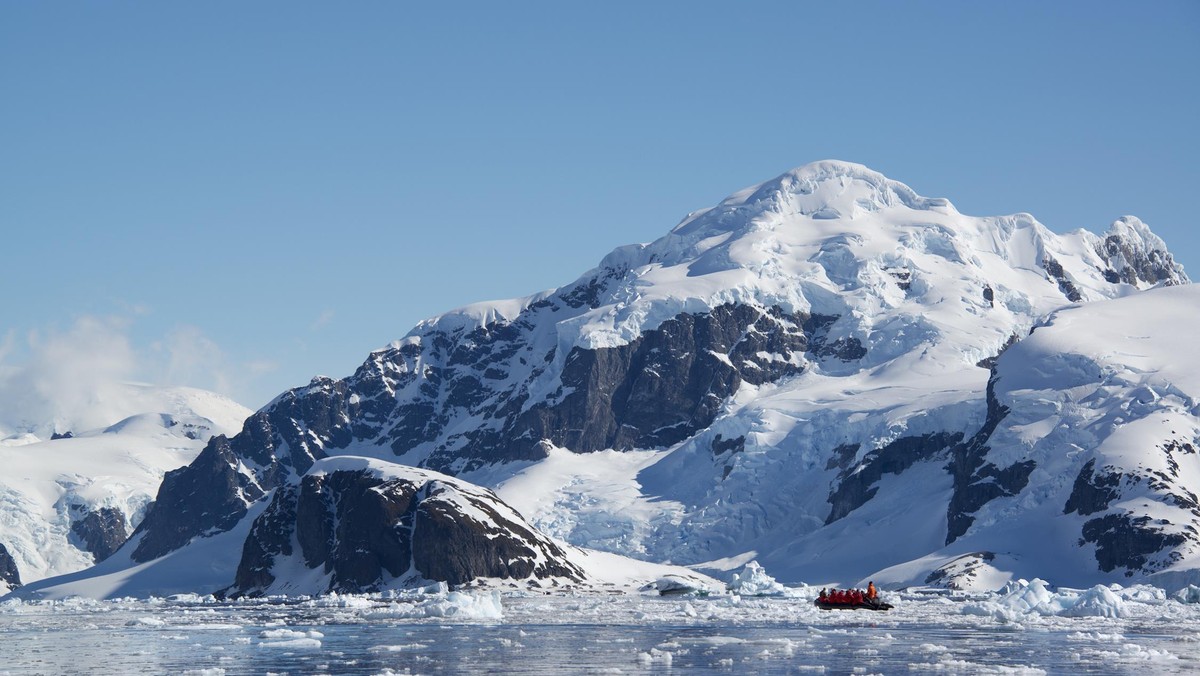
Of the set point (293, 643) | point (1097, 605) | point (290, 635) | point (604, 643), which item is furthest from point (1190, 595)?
point (293, 643)

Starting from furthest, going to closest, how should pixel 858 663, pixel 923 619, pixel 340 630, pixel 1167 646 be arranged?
pixel 923 619, pixel 340 630, pixel 1167 646, pixel 858 663

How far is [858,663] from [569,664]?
1775 cm

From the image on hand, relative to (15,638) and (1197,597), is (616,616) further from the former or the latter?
(1197,597)

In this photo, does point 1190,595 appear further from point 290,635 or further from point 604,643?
point 290,635

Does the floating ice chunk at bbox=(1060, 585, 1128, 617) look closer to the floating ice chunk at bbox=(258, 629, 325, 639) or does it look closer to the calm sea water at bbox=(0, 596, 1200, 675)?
the calm sea water at bbox=(0, 596, 1200, 675)

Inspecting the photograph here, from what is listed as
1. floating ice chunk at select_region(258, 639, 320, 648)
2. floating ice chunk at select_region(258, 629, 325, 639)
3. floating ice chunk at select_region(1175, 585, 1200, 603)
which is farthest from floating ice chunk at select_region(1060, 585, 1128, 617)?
floating ice chunk at select_region(258, 639, 320, 648)

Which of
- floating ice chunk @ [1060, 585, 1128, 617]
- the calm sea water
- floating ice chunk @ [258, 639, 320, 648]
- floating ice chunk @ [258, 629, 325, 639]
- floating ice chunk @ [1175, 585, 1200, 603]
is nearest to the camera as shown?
the calm sea water

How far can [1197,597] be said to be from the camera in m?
180

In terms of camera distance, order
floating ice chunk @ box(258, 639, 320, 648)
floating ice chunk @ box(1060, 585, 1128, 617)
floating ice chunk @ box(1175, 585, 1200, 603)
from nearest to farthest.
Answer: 1. floating ice chunk @ box(258, 639, 320, 648)
2. floating ice chunk @ box(1060, 585, 1128, 617)
3. floating ice chunk @ box(1175, 585, 1200, 603)

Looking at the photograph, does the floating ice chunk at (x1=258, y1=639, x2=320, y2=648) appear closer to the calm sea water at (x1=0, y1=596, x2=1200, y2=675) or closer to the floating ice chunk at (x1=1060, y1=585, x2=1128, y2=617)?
the calm sea water at (x1=0, y1=596, x2=1200, y2=675)

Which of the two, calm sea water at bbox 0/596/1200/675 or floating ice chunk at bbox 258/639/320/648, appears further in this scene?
floating ice chunk at bbox 258/639/320/648

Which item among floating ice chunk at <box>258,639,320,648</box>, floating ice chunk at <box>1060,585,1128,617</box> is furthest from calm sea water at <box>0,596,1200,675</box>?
floating ice chunk at <box>1060,585,1128,617</box>

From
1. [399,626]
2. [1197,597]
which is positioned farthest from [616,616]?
[1197,597]

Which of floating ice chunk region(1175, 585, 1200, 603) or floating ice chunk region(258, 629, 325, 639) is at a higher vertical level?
floating ice chunk region(258, 629, 325, 639)
